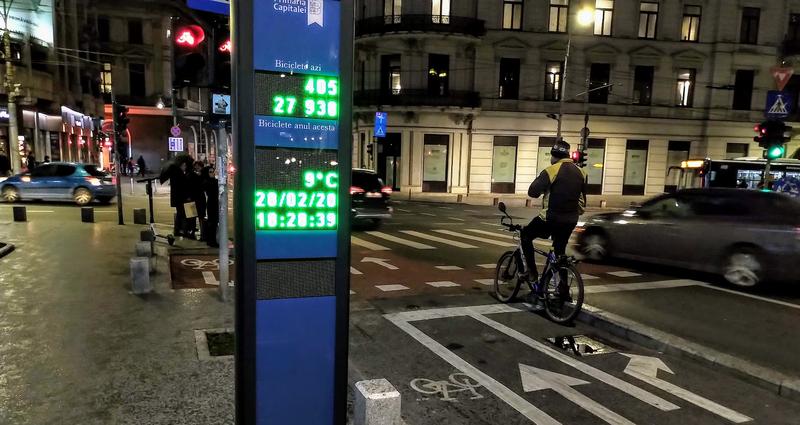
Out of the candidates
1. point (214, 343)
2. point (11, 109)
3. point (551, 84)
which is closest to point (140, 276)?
point (214, 343)

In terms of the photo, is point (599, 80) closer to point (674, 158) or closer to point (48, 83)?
point (674, 158)

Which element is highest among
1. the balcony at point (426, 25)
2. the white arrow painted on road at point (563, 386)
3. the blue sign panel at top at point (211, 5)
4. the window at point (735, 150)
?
the balcony at point (426, 25)

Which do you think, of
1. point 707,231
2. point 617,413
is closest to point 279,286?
point 617,413

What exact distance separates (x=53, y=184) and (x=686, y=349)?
870 inches

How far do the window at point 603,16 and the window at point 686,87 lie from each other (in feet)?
19.0

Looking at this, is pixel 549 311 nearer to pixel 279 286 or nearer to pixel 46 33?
pixel 279 286

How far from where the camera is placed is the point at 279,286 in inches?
120

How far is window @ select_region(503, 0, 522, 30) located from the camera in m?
30.8

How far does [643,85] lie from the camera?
32.8m

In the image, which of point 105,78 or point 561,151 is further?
point 105,78

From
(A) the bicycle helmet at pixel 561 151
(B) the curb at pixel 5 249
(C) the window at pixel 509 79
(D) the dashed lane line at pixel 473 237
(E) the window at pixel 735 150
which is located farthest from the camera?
(E) the window at pixel 735 150

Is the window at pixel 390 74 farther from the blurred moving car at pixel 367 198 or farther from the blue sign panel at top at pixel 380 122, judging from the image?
the blurred moving car at pixel 367 198

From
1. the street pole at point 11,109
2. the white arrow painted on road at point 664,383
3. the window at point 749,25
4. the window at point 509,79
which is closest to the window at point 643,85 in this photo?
the window at point 749,25

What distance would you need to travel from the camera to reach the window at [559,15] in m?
30.9
